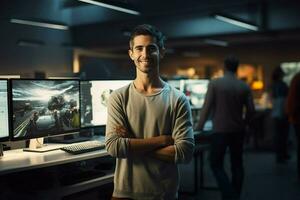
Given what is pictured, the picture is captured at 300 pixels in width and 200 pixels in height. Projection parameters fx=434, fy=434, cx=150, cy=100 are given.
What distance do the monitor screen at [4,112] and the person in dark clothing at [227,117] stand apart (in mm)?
1953

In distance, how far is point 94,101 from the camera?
3592 millimetres

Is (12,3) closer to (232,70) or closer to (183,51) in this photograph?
(183,51)

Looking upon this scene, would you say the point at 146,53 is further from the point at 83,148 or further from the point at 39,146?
the point at 39,146

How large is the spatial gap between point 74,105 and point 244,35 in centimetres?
640

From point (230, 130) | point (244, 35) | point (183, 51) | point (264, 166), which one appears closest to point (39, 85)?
point (230, 130)

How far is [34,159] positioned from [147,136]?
1.06 m

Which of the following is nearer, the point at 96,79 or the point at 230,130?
the point at 96,79

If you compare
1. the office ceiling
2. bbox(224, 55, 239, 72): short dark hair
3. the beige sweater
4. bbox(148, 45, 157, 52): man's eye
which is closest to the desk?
the beige sweater

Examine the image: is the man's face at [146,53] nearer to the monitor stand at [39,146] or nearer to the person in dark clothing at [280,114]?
the monitor stand at [39,146]

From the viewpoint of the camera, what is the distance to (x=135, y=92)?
6.30 feet

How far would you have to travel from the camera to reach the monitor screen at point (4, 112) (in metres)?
2.79

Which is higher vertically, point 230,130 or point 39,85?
point 39,85

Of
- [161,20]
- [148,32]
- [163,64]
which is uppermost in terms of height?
[161,20]

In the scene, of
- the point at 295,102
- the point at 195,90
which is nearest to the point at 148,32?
the point at 195,90
